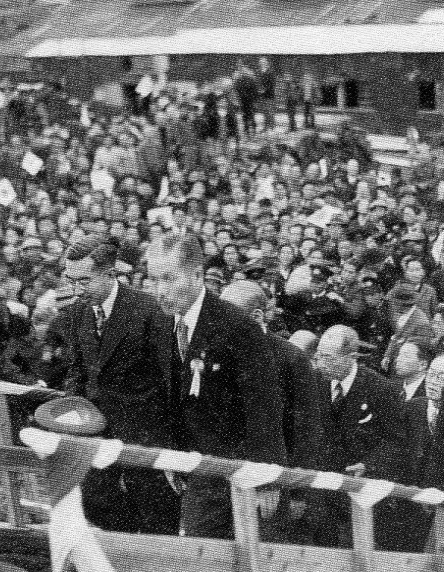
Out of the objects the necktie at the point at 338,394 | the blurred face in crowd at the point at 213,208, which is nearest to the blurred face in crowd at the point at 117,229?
the blurred face in crowd at the point at 213,208

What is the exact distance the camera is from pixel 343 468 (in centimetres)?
350

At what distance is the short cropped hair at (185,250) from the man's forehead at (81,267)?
0.46m

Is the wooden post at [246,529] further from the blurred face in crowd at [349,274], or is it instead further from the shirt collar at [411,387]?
the blurred face in crowd at [349,274]

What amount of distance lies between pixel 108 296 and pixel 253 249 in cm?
137

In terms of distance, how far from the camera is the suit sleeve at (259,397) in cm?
301

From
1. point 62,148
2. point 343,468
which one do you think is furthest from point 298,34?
point 62,148

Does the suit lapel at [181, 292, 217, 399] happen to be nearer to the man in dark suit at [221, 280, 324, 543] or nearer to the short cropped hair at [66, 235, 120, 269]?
the man in dark suit at [221, 280, 324, 543]

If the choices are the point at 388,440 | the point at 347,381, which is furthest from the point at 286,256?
the point at 388,440

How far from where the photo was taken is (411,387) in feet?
11.6

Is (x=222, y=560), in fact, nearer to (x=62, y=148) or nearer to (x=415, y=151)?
(x=415, y=151)

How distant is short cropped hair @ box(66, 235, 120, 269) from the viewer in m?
3.44

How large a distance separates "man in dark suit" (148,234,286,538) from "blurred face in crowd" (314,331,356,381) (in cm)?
43

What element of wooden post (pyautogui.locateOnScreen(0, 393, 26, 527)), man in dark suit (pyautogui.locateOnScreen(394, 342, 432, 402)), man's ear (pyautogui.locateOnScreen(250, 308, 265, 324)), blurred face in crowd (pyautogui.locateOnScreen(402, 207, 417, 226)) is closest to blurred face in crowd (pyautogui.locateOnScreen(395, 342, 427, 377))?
man in dark suit (pyautogui.locateOnScreen(394, 342, 432, 402))

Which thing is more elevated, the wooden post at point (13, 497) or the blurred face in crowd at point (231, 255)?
the blurred face in crowd at point (231, 255)
